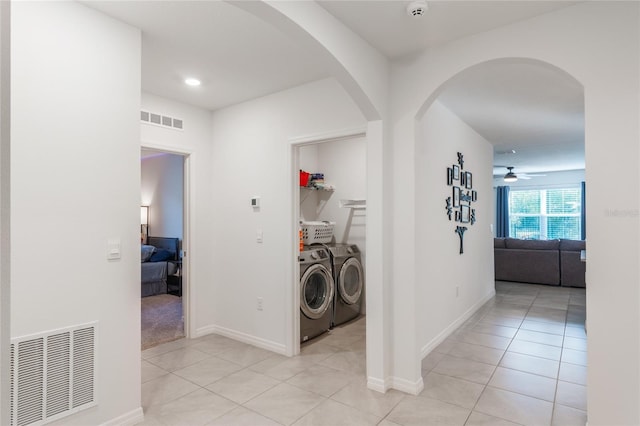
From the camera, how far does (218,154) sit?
411cm

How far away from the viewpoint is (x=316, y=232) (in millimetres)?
4516

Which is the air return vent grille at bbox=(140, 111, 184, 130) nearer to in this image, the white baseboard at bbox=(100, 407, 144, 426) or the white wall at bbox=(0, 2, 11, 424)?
the white baseboard at bbox=(100, 407, 144, 426)

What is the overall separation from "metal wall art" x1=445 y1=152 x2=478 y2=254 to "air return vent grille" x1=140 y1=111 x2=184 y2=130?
2.97m

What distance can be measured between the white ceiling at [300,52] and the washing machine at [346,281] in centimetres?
208

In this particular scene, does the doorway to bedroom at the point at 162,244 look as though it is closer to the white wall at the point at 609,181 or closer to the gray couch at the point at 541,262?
the white wall at the point at 609,181

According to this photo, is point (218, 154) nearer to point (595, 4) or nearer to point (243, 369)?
point (243, 369)

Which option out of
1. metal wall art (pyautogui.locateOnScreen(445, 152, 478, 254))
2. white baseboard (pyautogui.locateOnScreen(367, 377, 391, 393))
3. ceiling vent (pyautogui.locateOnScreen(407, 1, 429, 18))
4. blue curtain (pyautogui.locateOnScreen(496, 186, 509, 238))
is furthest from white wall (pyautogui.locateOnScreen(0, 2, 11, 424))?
blue curtain (pyautogui.locateOnScreen(496, 186, 509, 238))

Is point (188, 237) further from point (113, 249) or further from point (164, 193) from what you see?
point (164, 193)

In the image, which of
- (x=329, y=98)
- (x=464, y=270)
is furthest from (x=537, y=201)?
(x=329, y=98)

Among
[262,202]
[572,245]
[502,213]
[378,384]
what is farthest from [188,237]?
[502,213]

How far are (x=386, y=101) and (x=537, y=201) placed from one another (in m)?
9.66

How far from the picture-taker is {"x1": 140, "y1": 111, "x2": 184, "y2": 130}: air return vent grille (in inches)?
138

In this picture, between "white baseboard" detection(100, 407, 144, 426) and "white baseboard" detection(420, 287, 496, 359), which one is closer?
"white baseboard" detection(100, 407, 144, 426)

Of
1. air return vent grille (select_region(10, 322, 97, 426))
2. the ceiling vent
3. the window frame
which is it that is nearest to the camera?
air return vent grille (select_region(10, 322, 97, 426))
